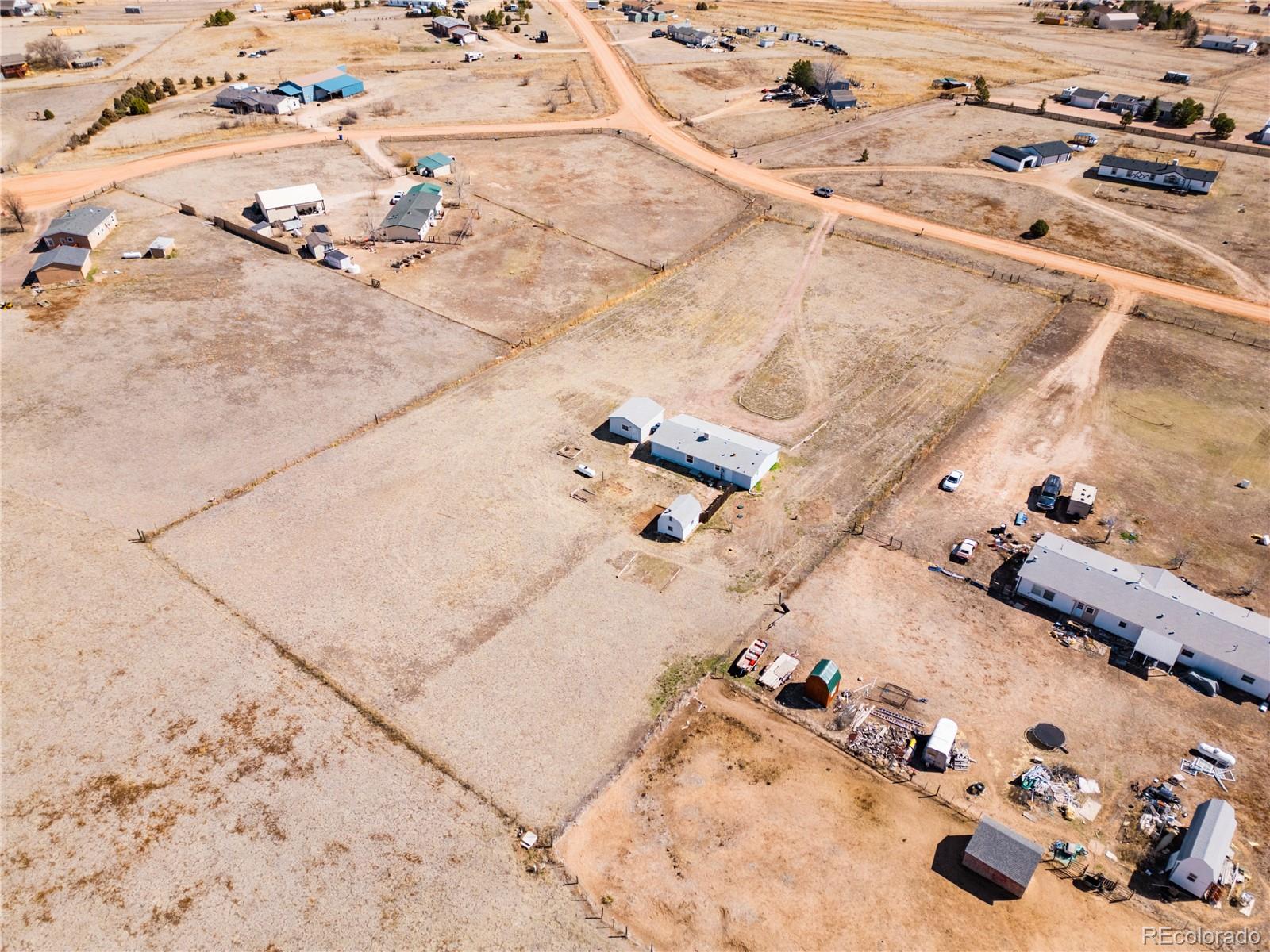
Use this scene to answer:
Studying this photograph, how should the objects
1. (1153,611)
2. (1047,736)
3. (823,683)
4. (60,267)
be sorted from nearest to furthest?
(1047,736), (823,683), (1153,611), (60,267)

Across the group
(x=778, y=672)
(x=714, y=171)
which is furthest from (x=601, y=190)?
(x=778, y=672)

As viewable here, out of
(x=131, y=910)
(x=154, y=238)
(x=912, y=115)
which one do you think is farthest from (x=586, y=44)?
(x=131, y=910)

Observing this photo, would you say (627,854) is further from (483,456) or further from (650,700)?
(483,456)

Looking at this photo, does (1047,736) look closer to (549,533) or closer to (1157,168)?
(549,533)

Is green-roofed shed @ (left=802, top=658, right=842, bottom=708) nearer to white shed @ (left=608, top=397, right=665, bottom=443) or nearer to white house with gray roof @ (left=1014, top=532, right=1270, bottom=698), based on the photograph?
white house with gray roof @ (left=1014, top=532, right=1270, bottom=698)

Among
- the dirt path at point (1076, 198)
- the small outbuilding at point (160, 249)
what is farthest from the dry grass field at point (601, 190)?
the small outbuilding at point (160, 249)

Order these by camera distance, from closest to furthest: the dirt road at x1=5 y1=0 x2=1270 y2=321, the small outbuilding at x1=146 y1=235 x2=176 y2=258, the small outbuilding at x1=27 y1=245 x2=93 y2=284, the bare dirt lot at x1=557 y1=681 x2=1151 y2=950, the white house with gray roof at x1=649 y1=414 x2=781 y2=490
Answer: the bare dirt lot at x1=557 y1=681 x2=1151 y2=950 < the white house with gray roof at x1=649 y1=414 x2=781 y2=490 < the small outbuilding at x1=27 y1=245 x2=93 y2=284 < the dirt road at x1=5 y1=0 x2=1270 y2=321 < the small outbuilding at x1=146 y1=235 x2=176 y2=258

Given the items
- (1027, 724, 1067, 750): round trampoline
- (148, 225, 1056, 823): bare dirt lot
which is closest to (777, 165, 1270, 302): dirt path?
(148, 225, 1056, 823): bare dirt lot
